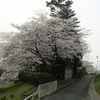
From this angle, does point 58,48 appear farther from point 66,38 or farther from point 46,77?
point 46,77

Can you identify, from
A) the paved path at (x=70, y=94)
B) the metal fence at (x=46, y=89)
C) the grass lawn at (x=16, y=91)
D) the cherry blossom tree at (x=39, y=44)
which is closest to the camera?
the metal fence at (x=46, y=89)

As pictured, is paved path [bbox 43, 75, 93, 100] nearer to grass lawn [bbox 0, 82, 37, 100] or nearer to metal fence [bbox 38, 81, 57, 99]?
metal fence [bbox 38, 81, 57, 99]

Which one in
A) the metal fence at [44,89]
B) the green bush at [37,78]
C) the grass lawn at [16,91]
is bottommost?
the grass lawn at [16,91]

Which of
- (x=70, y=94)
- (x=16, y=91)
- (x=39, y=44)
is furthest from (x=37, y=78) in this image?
(x=39, y=44)

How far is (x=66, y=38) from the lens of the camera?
19766 millimetres

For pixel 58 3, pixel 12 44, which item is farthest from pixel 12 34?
pixel 58 3

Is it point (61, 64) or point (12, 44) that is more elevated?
point (12, 44)

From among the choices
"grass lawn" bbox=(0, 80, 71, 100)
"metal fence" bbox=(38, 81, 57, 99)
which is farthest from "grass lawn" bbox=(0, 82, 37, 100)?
"metal fence" bbox=(38, 81, 57, 99)

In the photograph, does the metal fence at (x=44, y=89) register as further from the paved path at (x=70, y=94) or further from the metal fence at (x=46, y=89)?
the paved path at (x=70, y=94)

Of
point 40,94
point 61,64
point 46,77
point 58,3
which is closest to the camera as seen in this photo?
point 40,94

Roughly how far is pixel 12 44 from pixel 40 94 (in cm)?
746

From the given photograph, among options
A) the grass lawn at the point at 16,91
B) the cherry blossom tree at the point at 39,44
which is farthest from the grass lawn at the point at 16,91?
the cherry blossom tree at the point at 39,44

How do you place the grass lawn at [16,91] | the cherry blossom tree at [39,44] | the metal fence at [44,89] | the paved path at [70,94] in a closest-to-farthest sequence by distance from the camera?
1. the metal fence at [44,89]
2. the paved path at [70,94]
3. the grass lawn at [16,91]
4. the cherry blossom tree at [39,44]

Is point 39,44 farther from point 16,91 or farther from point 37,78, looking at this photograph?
point 16,91
